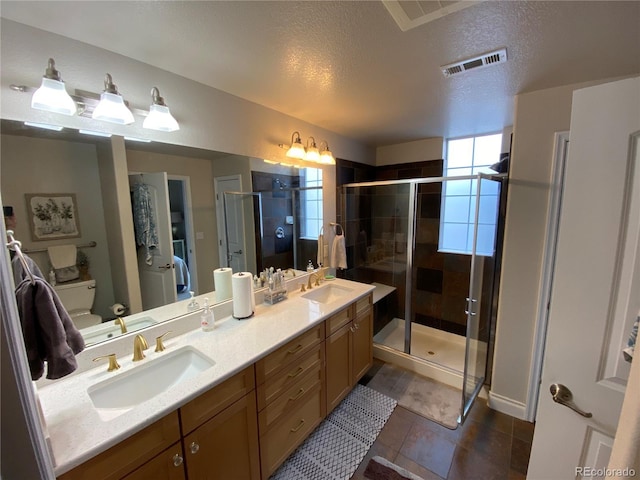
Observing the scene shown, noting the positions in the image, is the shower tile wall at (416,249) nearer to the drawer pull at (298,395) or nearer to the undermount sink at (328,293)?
the undermount sink at (328,293)

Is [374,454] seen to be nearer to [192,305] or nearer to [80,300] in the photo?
[192,305]

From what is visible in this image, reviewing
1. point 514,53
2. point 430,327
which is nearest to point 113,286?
Result: point 514,53

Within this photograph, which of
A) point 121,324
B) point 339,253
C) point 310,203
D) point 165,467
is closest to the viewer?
point 165,467

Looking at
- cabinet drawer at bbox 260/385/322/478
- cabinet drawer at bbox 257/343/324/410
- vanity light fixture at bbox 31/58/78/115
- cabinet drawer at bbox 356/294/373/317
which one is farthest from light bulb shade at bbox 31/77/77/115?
cabinet drawer at bbox 356/294/373/317

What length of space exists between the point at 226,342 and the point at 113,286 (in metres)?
0.65

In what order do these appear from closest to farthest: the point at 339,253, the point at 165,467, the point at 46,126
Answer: the point at 165,467 → the point at 46,126 → the point at 339,253

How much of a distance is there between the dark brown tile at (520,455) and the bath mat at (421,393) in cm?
35

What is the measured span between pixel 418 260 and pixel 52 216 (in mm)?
3105

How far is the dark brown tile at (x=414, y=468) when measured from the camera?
1.56m

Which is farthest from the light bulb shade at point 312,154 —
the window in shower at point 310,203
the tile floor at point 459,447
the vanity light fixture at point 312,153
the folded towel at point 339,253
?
the tile floor at point 459,447

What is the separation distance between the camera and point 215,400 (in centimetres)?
116

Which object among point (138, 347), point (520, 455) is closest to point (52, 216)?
point (138, 347)

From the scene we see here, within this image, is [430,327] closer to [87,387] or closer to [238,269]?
[238,269]

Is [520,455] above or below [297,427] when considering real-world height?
below
